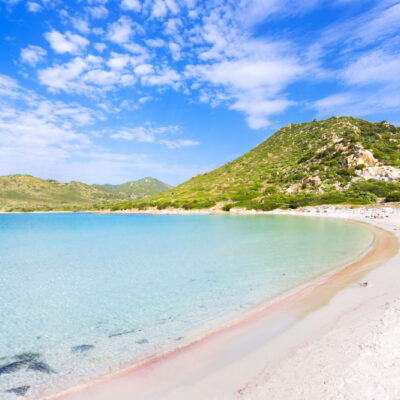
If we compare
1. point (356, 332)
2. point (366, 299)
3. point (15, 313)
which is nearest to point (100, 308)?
point (15, 313)

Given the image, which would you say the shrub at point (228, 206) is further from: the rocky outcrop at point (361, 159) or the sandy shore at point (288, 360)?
the sandy shore at point (288, 360)

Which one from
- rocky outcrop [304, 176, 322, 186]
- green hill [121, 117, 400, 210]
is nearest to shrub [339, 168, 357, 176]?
green hill [121, 117, 400, 210]

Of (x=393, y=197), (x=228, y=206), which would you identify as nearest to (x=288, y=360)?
(x=393, y=197)

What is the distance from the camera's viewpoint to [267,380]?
15.5 feet

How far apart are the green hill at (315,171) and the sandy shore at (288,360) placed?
62904 millimetres

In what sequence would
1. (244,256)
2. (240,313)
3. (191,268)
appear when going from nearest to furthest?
1. (240,313)
2. (191,268)
3. (244,256)

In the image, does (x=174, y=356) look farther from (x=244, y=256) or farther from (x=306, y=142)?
(x=306, y=142)

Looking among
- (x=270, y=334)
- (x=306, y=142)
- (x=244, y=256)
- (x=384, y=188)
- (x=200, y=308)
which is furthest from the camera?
(x=306, y=142)

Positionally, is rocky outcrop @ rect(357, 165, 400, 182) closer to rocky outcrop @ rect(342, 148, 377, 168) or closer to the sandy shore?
rocky outcrop @ rect(342, 148, 377, 168)

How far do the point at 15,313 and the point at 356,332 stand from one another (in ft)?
35.1

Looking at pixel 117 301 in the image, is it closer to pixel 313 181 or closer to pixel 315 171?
pixel 313 181

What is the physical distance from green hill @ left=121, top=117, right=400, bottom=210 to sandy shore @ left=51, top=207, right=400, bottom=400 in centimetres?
6290

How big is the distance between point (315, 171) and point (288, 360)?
99301mm

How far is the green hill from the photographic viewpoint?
246 ft
